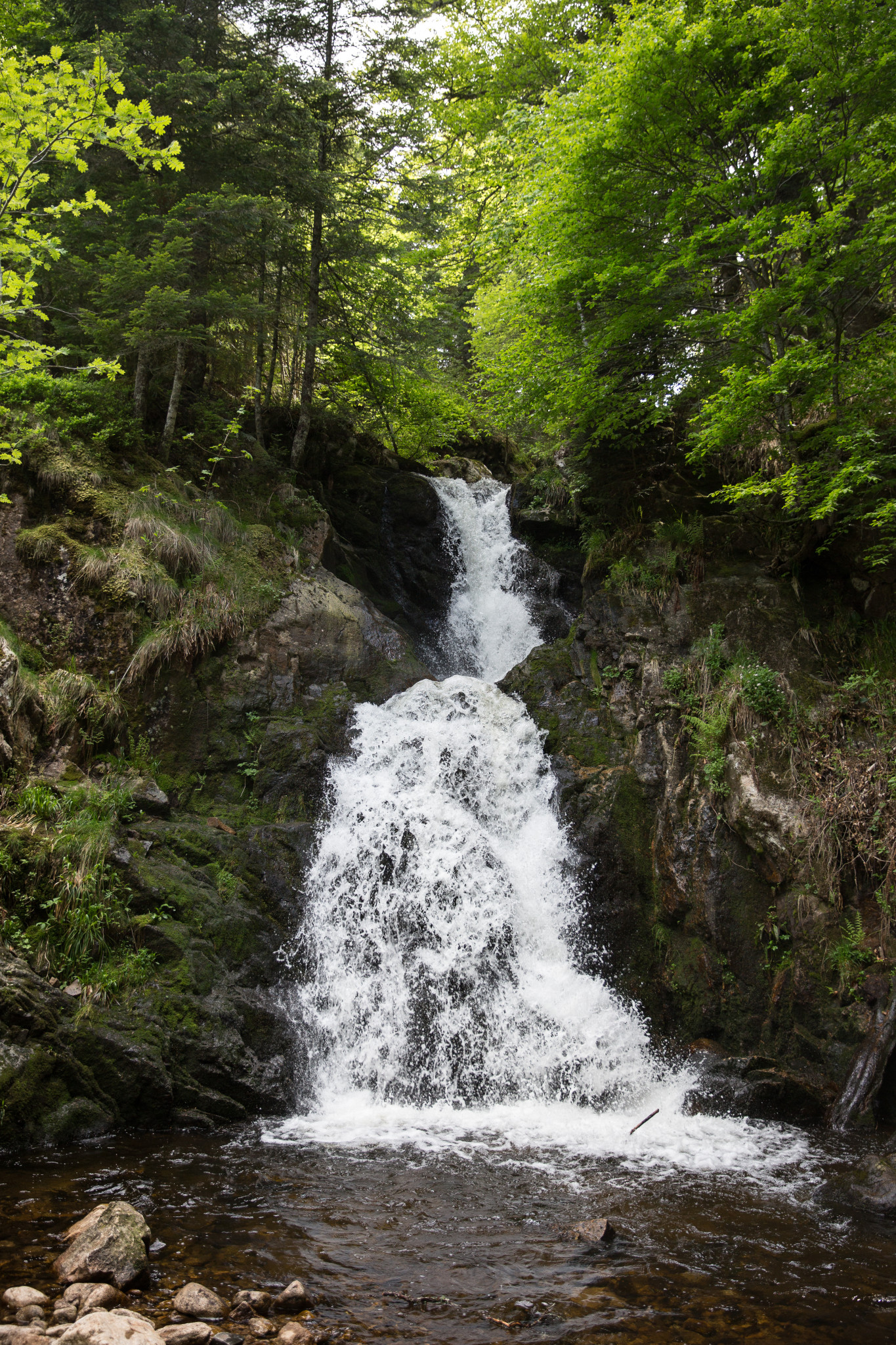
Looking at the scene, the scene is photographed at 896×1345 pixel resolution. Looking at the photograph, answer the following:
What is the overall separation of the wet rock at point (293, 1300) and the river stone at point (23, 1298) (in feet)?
3.23

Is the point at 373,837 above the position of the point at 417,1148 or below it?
above

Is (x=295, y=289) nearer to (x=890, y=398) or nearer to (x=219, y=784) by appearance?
(x=219, y=784)

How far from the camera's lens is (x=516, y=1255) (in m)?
4.03

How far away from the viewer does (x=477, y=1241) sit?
4.19 m

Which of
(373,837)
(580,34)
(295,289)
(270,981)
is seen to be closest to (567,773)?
(373,837)

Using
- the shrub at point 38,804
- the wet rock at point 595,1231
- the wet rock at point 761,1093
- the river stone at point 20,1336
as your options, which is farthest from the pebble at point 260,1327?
the wet rock at point 761,1093

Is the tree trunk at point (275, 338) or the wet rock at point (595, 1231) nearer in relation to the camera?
the wet rock at point (595, 1231)

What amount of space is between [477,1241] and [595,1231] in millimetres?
692

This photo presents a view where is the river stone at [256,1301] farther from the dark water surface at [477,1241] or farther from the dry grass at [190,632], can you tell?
the dry grass at [190,632]

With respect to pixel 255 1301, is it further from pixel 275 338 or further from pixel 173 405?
pixel 275 338

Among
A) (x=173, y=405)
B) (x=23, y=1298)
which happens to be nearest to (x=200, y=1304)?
(x=23, y=1298)

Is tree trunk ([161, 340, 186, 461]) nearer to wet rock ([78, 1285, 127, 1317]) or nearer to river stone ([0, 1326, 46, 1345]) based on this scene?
wet rock ([78, 1285, 127, 1317])

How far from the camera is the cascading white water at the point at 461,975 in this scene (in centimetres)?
641

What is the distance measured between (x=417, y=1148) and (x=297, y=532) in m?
9.00
